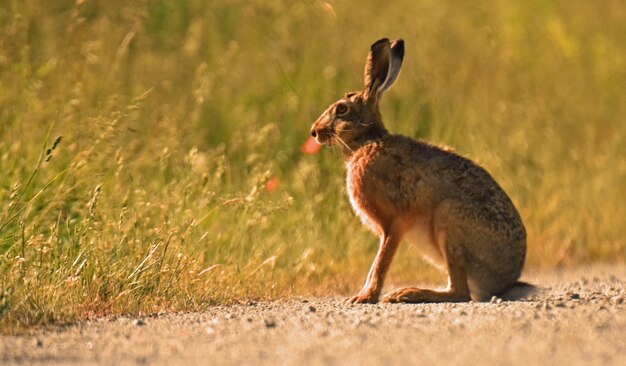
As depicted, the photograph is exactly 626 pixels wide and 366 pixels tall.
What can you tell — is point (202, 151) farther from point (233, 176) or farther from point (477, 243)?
point (477, 243)

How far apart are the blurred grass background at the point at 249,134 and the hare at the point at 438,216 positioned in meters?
0.57

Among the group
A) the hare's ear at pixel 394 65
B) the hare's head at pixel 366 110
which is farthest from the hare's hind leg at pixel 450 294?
the hare's ear at pixel 394 65

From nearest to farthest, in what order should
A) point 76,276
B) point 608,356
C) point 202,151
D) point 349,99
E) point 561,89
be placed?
point 608,356, point 76,276, point 349,99, point 202,151, point 561,89

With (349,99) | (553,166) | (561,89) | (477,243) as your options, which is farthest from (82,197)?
(561,89)

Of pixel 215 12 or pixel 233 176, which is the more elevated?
pixel 215 12

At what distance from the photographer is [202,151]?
9.05 meters

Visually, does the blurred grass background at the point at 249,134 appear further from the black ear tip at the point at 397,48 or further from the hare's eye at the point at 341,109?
the black ear tip at the point at 397,48

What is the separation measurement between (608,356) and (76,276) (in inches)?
103

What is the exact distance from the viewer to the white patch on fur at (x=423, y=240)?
6543mm

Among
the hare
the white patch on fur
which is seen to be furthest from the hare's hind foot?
the white patch on fur

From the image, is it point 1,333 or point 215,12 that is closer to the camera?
point 1,333

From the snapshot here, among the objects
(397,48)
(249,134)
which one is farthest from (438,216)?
(249,134)

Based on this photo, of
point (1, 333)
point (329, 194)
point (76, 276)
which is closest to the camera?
point (1, 333)

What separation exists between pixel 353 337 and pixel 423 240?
176cm
